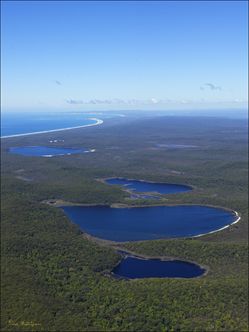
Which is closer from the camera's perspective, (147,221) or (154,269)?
(154,269)

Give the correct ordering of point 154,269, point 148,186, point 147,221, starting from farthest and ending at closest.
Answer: point 148,186
point 147,221
point 154,269

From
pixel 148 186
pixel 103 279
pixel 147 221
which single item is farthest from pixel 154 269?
pixel 148 186

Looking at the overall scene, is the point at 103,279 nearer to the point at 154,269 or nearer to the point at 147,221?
the point at 154,269

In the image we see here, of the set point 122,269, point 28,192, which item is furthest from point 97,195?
point 122,269

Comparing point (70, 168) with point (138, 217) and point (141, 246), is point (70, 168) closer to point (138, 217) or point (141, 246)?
point (138, 217)

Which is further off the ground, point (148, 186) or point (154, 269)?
point (148, 186)
